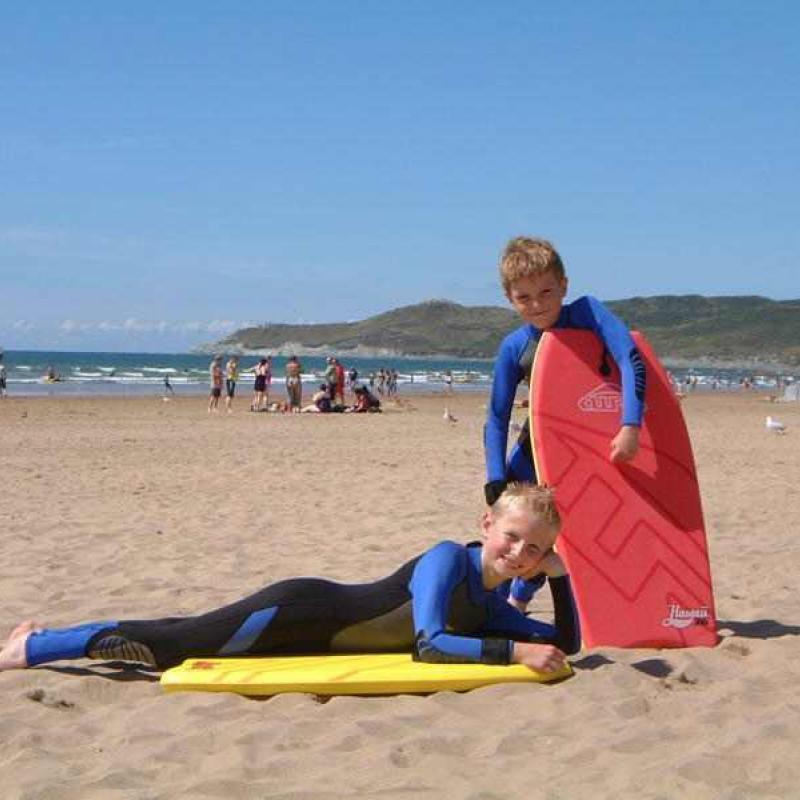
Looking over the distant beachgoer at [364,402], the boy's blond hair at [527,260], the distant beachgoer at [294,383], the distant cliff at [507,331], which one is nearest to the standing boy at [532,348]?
the boy's blond hair at [527,260]

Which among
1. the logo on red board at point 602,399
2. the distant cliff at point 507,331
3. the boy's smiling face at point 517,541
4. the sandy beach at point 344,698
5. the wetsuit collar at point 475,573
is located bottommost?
the sandy beach at point 344,698

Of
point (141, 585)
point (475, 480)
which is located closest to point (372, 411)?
point (475, 480)

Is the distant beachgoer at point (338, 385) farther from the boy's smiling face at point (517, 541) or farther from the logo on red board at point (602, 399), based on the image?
the boy's smiling face at point (517, 541)

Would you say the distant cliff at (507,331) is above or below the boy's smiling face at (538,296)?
above

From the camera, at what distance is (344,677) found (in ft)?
13.5

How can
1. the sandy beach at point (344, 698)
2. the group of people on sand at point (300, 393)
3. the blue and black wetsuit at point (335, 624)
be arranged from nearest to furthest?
1. the sandy beach at point (344, 698)
2. the blue and black wetsuit at point (335, 624)
3. the group of people on sand at point (300, 393)

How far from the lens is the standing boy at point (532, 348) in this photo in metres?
4.91

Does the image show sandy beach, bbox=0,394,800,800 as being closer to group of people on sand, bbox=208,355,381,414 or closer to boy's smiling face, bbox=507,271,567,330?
boy's smiling face, bbox=507,271,567,330

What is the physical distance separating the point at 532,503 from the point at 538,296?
3.74 ft

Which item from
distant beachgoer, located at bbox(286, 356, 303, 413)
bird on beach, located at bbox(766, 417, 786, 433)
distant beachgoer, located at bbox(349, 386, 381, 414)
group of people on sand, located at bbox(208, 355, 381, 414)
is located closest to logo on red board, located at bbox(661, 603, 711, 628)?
bird on beach, located at bbox(766, 417, 786, 433)

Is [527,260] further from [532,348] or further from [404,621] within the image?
[404,621]

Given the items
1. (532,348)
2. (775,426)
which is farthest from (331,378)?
(532,348)

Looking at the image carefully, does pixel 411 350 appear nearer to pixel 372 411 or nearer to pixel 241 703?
pixel 372 411

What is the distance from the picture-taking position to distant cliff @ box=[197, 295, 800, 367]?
118 meters
